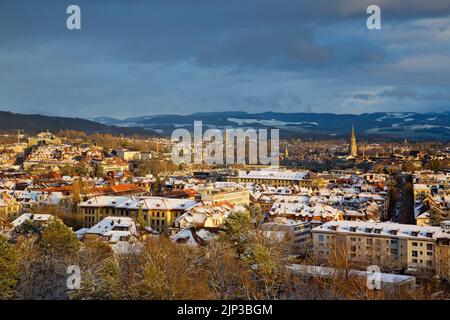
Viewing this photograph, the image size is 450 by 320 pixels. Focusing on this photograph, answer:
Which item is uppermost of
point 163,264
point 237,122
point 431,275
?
point 237,122

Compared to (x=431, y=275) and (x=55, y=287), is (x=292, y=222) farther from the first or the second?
(x=55, y=287)

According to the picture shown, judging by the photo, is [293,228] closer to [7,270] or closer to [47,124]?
[7,270]

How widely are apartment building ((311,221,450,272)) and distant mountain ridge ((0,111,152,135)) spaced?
11064 cm

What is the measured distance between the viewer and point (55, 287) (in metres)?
17.2

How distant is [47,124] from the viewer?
5586 inches

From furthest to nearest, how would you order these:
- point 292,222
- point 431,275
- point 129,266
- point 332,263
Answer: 1. point 292,222
2. point 431,275
3. point 332,263
4. point 129,266

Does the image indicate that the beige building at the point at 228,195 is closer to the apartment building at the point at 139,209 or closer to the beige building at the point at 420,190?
the apartment building at the point at 139,209

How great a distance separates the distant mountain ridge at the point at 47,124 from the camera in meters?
133

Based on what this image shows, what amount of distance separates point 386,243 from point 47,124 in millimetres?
125653

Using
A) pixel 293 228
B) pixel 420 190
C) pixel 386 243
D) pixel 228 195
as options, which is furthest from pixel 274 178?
pixel 386 243

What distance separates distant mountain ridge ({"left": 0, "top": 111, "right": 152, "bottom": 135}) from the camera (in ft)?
436

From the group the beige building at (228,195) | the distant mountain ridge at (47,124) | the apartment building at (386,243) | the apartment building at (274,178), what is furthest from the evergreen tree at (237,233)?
the distant mountain ridge at (47,124)

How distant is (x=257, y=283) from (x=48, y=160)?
197 ft
